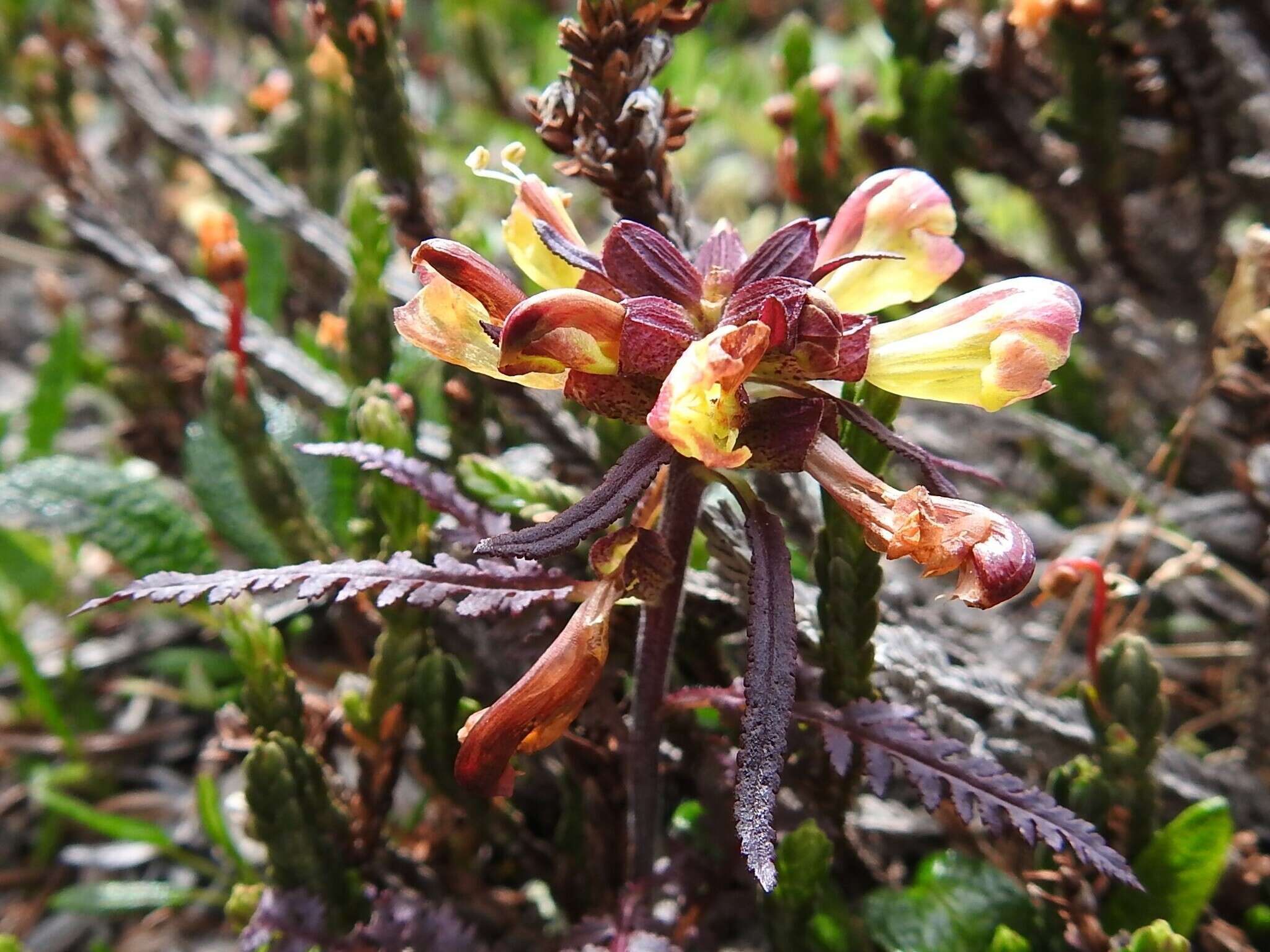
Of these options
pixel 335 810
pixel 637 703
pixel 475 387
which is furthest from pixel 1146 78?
pixel 335 810

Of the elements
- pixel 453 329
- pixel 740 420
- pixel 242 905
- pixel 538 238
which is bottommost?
pixel 242 905

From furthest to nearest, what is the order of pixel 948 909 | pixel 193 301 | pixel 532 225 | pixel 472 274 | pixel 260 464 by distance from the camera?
pixel 193 301 < pixel 260 464 < pixel 948 909 < pixel 532 225 < pixel 472 274

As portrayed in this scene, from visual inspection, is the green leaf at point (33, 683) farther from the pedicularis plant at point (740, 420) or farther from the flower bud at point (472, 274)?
the flower bud at point (472, 274)

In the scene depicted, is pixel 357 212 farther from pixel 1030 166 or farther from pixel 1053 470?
pixel 1053 470

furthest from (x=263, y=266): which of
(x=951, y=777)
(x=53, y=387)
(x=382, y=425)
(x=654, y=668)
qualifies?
(x=951, y=777)

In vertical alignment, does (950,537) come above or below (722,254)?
below

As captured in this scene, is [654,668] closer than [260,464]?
Yes

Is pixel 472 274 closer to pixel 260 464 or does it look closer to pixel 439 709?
pixel 439 709
